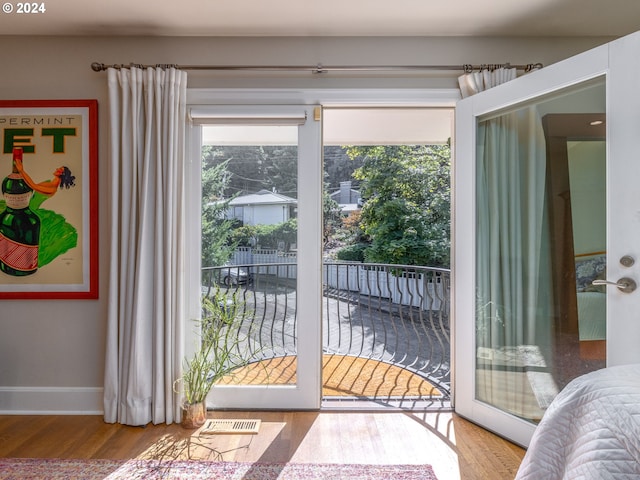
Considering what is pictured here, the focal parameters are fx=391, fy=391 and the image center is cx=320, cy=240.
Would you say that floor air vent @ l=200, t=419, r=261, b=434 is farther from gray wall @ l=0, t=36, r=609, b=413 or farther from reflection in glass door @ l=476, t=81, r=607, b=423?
reflection in glass door @ l=476, t=81, r=607, b=423

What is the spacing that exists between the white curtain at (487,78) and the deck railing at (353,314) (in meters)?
1.60

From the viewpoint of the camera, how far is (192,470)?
6.14 feet

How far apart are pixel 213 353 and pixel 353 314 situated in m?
2.95

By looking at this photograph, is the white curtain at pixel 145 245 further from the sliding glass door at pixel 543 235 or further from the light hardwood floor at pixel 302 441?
the sliding glass door at pixel 543 235

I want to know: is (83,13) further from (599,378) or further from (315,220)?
(599,378)

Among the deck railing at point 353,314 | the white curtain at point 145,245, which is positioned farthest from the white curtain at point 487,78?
the white curtain at point 145,245

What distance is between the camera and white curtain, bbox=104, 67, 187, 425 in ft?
7.68

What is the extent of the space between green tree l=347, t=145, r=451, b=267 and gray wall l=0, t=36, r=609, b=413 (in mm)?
3092

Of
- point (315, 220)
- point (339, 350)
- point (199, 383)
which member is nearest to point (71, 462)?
point (199, 383)

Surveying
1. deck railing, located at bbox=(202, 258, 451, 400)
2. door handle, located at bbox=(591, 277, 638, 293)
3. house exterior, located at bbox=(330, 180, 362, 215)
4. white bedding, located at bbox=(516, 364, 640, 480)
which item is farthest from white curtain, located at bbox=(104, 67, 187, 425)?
house exterior, located at bbox=(330, 180, 362, 215)

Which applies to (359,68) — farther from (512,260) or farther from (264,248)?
(512,260)

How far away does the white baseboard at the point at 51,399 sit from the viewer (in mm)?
2500

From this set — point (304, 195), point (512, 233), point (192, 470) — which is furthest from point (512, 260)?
point (192, 470)

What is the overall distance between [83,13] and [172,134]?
0.82 m
